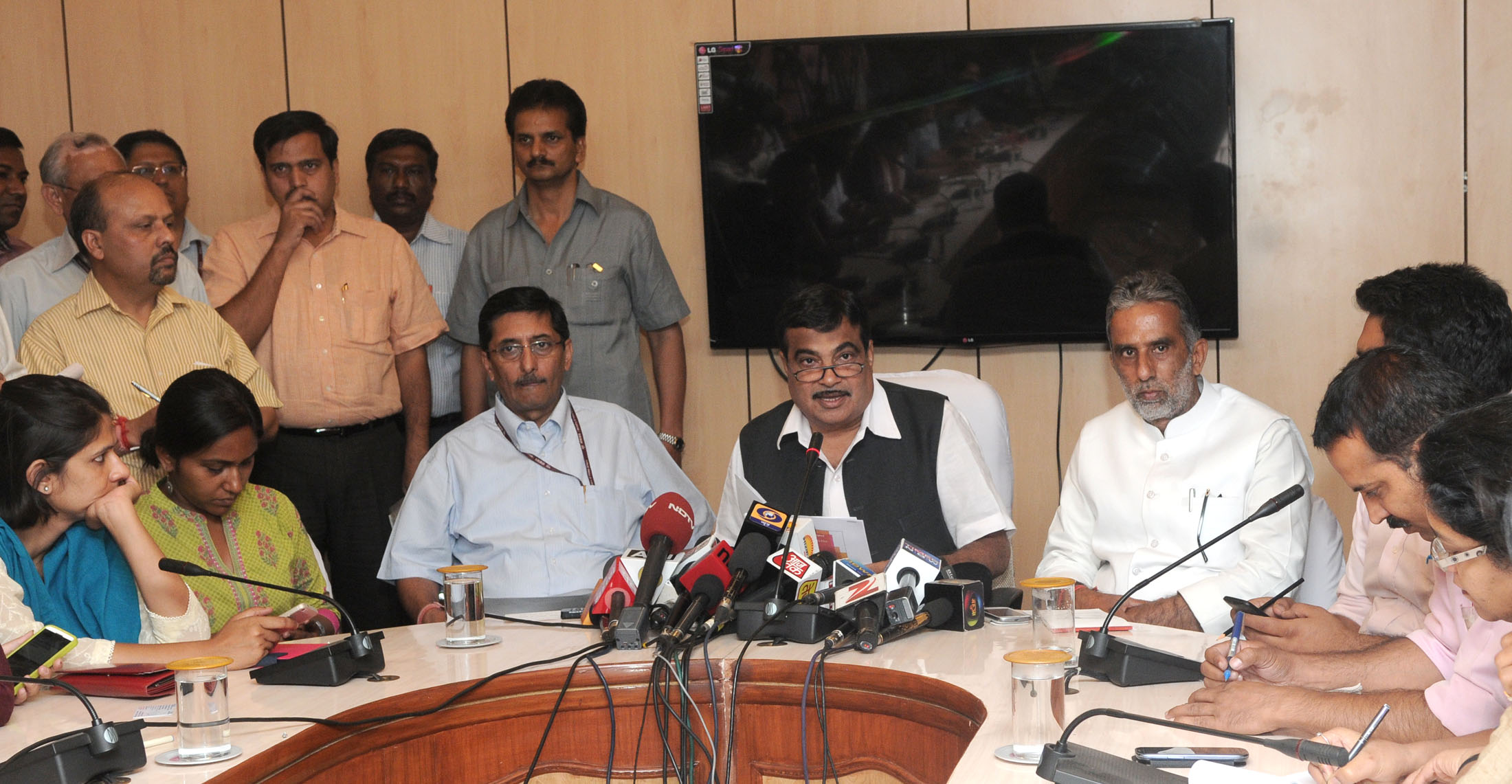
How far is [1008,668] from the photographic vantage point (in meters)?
2.12

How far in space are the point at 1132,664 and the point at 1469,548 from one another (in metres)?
0.63

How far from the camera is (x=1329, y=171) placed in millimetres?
4039

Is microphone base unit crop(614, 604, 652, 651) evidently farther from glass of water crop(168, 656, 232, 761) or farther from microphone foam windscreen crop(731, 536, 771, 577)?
glass of water crop(168, 656, 232, 761)

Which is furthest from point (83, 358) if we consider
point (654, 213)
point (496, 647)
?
point (654, 213)

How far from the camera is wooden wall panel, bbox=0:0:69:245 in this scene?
4.77 m

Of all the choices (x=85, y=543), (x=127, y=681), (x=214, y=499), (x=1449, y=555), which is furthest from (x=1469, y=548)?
(x=214, y=499)

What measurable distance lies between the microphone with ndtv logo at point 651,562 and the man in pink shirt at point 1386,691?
2.98 feet

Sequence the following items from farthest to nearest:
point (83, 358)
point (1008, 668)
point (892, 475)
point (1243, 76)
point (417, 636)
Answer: point (1243, 76) → point (83, 358) → point (892, 475) → point (417, 636) → point (1008, 668)

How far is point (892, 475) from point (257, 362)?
1789mm

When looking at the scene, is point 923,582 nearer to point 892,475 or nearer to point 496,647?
point 892,475

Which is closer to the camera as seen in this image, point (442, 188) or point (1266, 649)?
point (1266, 649)

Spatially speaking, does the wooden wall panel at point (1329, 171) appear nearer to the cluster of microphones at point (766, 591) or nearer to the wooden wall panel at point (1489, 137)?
the wooden wall panel at point (1489, 137)

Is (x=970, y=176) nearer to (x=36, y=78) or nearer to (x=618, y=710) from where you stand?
(x=618, y=710)

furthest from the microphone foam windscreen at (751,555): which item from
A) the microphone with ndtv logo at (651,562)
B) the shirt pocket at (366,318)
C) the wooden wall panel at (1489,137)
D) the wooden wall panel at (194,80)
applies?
the wooden wall panel at (194,80)
